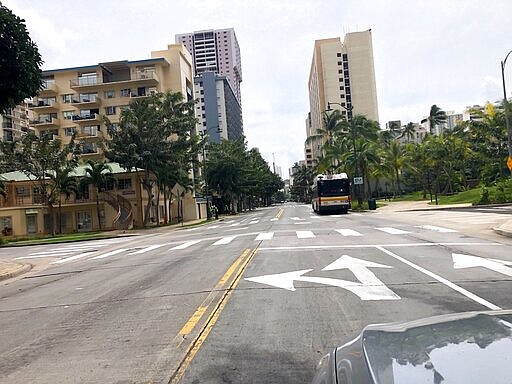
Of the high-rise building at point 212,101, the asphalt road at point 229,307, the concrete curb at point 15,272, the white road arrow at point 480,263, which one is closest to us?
the asphalt road at point 229,307

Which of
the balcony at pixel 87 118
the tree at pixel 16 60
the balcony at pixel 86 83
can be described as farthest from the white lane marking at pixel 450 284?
the balcony at pixel 86 83

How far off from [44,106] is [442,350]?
79293 mm

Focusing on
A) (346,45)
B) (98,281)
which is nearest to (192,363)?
(98,281)

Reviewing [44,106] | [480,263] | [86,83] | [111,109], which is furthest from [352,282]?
[44,106]

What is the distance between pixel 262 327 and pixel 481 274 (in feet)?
17.8

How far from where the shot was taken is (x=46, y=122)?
7475cm

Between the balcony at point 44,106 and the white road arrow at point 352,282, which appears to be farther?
the balcony at point 44,106

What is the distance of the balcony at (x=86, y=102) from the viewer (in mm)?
72688

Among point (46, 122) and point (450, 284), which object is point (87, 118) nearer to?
point (46, 122)

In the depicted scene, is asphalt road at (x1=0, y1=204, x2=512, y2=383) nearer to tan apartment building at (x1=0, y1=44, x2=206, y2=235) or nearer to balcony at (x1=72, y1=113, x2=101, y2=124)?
tan apartment building at (x1=0, y1=44, x2=206, y2=235)

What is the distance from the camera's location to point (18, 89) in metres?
14.0

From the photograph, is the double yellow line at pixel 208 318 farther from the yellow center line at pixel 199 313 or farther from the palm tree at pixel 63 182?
the palm tree at pixel 63 182

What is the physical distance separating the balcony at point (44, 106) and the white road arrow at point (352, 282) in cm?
7095

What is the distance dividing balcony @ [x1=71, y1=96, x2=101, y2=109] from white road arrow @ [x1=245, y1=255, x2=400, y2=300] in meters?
66.1
